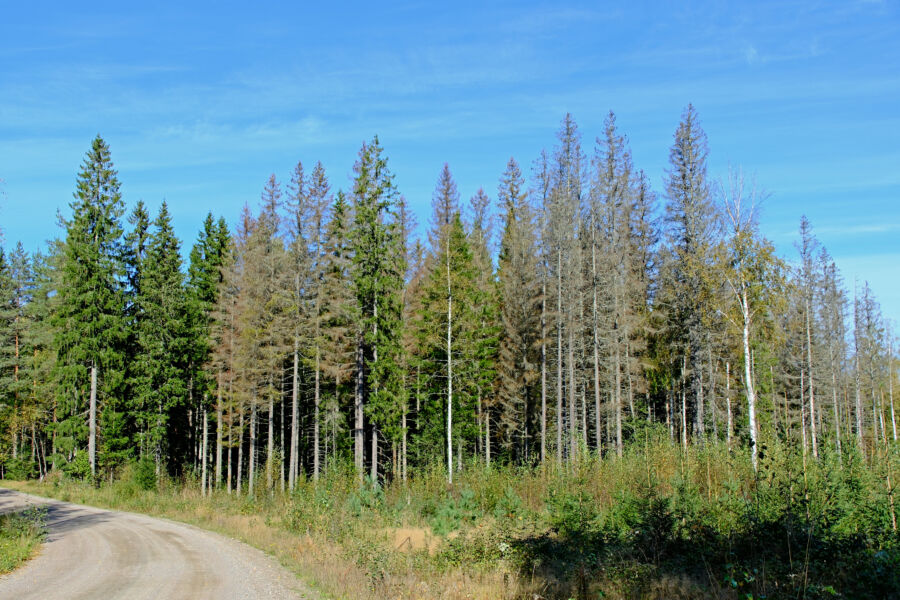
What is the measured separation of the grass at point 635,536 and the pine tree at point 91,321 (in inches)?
899

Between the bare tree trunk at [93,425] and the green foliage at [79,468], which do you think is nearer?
the green foliage at [79,468]

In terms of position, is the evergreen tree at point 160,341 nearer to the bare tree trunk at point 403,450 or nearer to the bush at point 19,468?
the bush at point 19,468

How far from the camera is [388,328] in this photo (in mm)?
29750

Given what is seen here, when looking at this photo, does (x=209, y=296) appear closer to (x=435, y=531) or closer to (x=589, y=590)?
(x=435, y=531)

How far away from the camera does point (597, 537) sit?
10859 millimetres

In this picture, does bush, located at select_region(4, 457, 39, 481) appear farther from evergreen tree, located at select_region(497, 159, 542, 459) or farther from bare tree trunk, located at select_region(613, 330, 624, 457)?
bare tree trunk, located at select_region(613, 330, 624, 457)

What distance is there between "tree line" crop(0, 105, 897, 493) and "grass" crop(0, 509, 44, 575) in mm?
13925

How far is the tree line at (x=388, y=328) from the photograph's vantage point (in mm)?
30516

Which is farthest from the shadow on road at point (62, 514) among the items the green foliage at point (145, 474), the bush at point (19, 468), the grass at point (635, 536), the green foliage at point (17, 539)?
the bush at point (19, 468)

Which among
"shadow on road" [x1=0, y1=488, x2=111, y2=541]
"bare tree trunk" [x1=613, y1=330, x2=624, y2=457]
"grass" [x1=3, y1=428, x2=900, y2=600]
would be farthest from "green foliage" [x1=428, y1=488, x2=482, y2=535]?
"bare tree trunk" [x1=613, y1=330, x2=624, y2=457]

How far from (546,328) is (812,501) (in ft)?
80.9

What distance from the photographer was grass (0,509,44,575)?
11828mm

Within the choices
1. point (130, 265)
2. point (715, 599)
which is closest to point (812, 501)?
point (715, 599)

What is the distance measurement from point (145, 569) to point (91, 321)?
1074 inches
